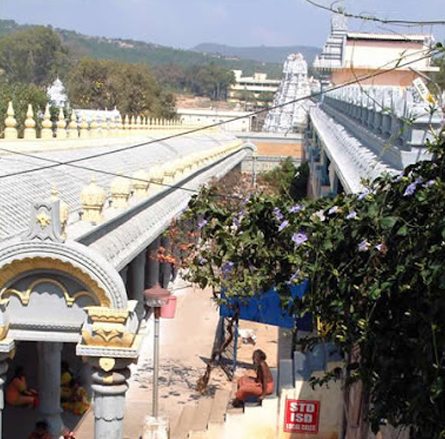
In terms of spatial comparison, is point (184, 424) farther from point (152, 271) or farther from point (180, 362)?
point (152, 271)

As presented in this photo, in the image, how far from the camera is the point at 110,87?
58062 mm

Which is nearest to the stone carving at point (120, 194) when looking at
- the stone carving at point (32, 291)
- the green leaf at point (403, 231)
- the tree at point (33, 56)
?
the stone carving at point (32, 291)

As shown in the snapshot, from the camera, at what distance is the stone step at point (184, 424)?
419 inches

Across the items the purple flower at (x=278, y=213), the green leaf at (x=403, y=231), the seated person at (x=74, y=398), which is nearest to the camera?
the green leaf at (x=403, y=231)

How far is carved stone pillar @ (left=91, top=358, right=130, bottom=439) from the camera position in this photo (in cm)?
689

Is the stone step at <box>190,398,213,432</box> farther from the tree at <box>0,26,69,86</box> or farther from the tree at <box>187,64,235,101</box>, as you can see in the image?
the tree at <box>187,64,235,101</box>

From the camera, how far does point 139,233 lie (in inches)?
475

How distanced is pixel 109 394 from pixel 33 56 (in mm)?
84762

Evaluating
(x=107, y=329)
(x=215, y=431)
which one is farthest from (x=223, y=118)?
(x=107, y=329)

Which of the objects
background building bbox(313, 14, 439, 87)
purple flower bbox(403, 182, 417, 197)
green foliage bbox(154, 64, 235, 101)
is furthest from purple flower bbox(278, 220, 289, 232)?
green foliage bbox(154, 64, 235, 101)

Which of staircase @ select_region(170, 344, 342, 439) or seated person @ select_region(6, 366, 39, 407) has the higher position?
staircase @ select_region(170, 344, 342, 439)

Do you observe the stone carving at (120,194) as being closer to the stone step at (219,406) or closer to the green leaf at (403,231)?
the stone step at (219,406)

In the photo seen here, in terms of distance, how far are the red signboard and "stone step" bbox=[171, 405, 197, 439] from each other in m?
1.64

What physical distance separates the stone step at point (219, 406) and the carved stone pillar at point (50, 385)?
1.94 metres
